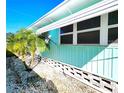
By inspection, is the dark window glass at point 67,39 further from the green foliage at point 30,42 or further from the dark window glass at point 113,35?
the dark window glass at point 113,35

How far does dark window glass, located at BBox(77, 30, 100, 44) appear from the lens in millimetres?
5906

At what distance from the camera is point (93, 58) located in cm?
596

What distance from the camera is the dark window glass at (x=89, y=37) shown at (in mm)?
5906

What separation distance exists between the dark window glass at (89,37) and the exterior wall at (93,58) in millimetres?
212

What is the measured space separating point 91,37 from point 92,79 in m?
1.51

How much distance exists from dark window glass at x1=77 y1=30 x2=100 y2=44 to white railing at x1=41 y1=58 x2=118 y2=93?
1135mm

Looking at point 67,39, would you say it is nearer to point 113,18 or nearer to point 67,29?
point 67,29

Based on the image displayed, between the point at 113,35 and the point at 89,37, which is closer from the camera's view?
the point at 113,35

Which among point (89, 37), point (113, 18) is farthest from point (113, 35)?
point (89, 37)

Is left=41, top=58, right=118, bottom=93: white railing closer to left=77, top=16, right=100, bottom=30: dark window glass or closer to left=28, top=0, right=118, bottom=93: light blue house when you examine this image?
left=28, top=0, right=118, bottom=93: light blue house

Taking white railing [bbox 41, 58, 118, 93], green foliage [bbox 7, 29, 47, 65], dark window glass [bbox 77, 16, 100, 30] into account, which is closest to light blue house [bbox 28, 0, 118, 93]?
dark window glass [bbox 77, 16, 100, 30]
